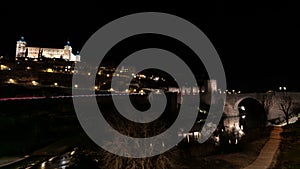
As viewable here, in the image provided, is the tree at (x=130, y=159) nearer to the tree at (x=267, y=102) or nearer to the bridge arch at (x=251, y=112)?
the bridge arch at (x=251, y=112)

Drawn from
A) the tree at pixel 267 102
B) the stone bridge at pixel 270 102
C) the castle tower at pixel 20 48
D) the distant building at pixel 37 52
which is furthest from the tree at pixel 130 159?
the castle tower at pixel 20 48

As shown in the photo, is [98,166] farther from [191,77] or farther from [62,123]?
[191,77]

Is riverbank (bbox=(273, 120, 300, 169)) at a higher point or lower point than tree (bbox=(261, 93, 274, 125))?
lower

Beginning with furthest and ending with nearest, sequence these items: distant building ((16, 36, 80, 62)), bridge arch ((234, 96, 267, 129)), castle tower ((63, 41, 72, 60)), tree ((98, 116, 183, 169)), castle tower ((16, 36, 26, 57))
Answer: castle tower ((63, 41, 72, 60)) → castle tower ((16, 36, 26, 57)) → distant building ((16, 36, 80, 62)) → bridge arch ((234, 96, 267, 129)) → tree ((98, 116, 183, 169))

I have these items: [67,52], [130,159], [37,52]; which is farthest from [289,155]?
[67,52]

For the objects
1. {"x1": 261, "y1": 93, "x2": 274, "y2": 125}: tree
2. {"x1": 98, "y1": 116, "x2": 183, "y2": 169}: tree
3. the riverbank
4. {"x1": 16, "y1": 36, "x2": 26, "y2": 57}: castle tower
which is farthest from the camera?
{"x1": 16, "y1": 36, "x2": 26, "y2": 57}: castle tower

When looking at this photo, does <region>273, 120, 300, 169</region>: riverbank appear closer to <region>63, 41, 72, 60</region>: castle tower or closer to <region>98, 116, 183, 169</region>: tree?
<region>98, 116, 183, 169</region>: tree

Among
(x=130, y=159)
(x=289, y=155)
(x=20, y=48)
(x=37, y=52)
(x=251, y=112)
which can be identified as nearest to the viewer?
(x=130, y=159)

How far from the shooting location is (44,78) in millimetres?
57844

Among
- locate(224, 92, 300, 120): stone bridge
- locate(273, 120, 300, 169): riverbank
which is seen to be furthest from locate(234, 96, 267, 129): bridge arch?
locate(273, 120, 300, 169): riverbank

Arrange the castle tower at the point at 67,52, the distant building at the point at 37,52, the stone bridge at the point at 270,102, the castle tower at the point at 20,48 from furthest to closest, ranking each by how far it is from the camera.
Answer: the castle tower at the point at 67,52, the castle tower at the point at 20,48, the distant building at the point at 37,52, the stone bridge at the point at 270,102

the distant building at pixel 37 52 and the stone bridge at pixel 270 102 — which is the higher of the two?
the distant building at pixel 37 52

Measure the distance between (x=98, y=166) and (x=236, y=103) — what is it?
4175cm

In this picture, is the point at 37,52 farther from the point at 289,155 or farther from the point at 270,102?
the point at 289,155
